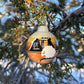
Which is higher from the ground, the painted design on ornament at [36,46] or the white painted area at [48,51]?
the painted design on ornament at [36,46]

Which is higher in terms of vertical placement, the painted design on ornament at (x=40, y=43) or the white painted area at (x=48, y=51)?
the painted design on ornament at (x=40, y=43)

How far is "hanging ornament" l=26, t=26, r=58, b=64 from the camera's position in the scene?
2.72 feet

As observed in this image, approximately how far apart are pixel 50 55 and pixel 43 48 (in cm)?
8

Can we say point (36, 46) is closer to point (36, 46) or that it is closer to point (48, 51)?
point (36, 46)

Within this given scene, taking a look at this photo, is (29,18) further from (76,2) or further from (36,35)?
(76,2)

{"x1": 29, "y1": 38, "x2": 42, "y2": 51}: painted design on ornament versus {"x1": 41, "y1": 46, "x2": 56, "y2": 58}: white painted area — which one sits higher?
{"x1": 29, "y1": 38, "x2": 42, "y2": 51}: painted design on ornament

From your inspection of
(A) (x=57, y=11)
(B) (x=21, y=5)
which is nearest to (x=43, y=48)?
(B) (x=21, y=5)

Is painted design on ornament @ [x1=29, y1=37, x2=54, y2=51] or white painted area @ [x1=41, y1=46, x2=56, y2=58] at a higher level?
painted design on ornament @ [x1=29, y1=37, x2=54, y2=51]

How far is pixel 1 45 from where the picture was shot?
1.25m

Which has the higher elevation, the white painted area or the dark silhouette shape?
the dark silhouette shape

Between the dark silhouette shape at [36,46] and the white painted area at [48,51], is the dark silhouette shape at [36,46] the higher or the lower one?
the higher one

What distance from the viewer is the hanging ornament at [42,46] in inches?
32.6

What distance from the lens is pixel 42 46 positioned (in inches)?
33.5

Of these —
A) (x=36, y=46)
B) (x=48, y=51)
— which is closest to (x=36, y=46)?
(x=36, y=46)
